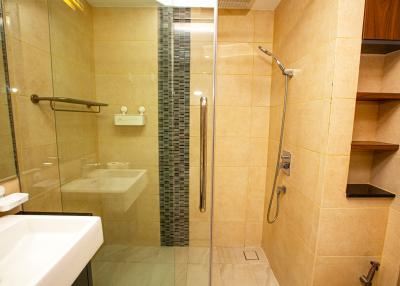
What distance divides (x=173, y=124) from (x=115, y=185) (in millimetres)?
669

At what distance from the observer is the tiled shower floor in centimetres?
140

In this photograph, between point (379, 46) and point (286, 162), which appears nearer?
point (379, 46)

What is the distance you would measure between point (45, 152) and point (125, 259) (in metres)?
0.98

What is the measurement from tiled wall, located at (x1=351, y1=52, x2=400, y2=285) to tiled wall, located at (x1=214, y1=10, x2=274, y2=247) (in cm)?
81

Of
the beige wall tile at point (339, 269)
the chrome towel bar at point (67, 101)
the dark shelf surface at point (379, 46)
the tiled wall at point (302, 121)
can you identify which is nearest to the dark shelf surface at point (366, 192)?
the tiled wall at point (302, 121)

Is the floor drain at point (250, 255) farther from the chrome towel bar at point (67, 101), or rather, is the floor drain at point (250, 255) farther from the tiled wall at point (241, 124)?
the chrome towel bar at point (67, 101)

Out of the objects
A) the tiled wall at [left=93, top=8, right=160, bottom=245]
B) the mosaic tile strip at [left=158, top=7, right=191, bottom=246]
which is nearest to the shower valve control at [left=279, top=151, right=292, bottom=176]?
the mosaic tile strip at [left=158, top=7, right=191, bottom=246]

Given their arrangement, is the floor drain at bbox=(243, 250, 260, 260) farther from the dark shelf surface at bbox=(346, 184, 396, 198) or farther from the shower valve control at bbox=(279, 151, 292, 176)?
the dark shelf surface at bbox=(346, 184, 396, 198)

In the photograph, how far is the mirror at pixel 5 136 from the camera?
0.92m

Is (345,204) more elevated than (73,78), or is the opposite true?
(73,78)

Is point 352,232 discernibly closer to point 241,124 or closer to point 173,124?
point 241,124

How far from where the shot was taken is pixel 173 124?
1.55m

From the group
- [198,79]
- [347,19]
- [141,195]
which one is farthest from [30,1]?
[347,19]

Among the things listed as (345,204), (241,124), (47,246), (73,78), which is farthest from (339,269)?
(73,78)
